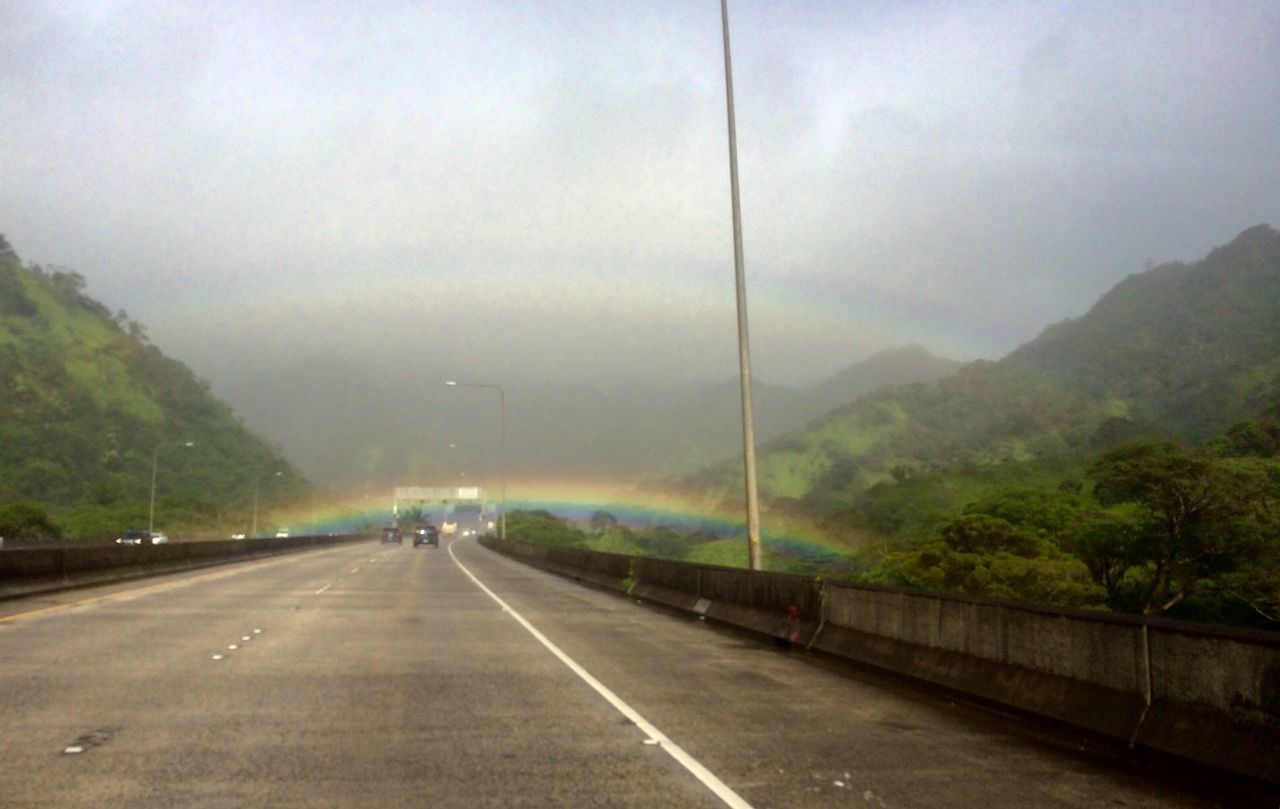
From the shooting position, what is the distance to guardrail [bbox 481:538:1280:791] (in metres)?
8.23

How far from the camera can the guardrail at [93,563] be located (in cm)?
2741

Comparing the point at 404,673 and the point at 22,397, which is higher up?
the point at 22,397

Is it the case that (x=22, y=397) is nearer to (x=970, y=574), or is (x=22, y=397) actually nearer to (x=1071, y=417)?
(x=970, y=574)

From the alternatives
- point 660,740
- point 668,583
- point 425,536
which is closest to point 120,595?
point 668,583

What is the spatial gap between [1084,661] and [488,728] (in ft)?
16.0

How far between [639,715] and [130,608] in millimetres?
16392

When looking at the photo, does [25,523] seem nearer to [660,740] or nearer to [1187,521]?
[1187,521]

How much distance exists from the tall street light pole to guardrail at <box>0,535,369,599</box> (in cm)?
1555

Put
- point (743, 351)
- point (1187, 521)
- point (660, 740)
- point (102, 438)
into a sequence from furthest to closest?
point (102, 438)
point (1187, 521)
point (743, 351)
point (660, 740)

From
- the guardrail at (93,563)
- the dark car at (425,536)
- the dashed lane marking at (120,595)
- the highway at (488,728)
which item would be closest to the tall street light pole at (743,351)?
the highway at (488,728)

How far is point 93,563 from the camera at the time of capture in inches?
1356

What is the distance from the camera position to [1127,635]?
9.60 m

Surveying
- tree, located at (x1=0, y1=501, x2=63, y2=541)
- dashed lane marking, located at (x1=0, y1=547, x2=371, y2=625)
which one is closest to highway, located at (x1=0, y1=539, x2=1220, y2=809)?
dashed lane marking, located at (x1=0, y1=547, x2=371, y2=625)

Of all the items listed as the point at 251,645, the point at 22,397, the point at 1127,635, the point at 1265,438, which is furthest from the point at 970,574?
the point at 22,397
